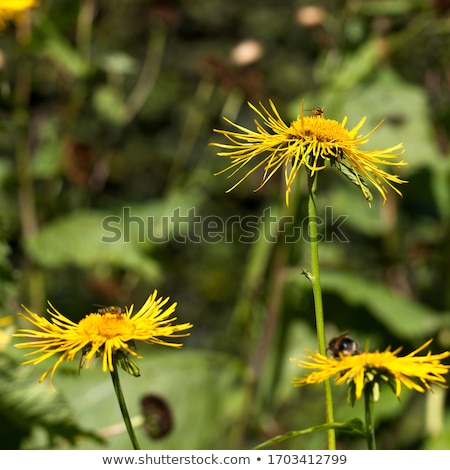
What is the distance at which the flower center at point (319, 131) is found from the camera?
50cm

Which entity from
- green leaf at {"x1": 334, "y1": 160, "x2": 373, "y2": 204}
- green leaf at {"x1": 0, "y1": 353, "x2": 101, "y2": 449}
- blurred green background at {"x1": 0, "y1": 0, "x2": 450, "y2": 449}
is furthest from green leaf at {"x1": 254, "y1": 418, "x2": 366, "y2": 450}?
blurred green background at {"x1": 0, "y1": 0, "x2": 450, "y2": 449}

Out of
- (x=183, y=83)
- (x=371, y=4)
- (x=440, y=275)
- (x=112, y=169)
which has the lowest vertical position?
(x=440, y=275)

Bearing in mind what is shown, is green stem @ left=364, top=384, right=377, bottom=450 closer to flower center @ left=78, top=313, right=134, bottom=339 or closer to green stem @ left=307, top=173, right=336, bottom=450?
green stem @ left=307, top=173, right=336, bottom=450

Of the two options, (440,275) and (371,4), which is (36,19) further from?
(440,275)

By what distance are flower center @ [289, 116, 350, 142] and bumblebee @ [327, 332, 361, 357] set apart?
0.40ft

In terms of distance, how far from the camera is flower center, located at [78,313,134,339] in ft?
1.56

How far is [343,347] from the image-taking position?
19.3 inches

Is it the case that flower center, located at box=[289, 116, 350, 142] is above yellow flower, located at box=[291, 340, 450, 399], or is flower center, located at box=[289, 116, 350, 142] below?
above

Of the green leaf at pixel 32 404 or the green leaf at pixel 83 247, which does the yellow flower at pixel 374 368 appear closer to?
the green leaf at pixel 32 404

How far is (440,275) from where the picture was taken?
4.77 ft

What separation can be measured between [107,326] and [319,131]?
178mm

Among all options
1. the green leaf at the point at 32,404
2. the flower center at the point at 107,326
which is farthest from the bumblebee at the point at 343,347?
the green leaf at the point at 32,404

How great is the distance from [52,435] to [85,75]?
64 centimetres

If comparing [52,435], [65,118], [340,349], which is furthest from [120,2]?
[340,349]
